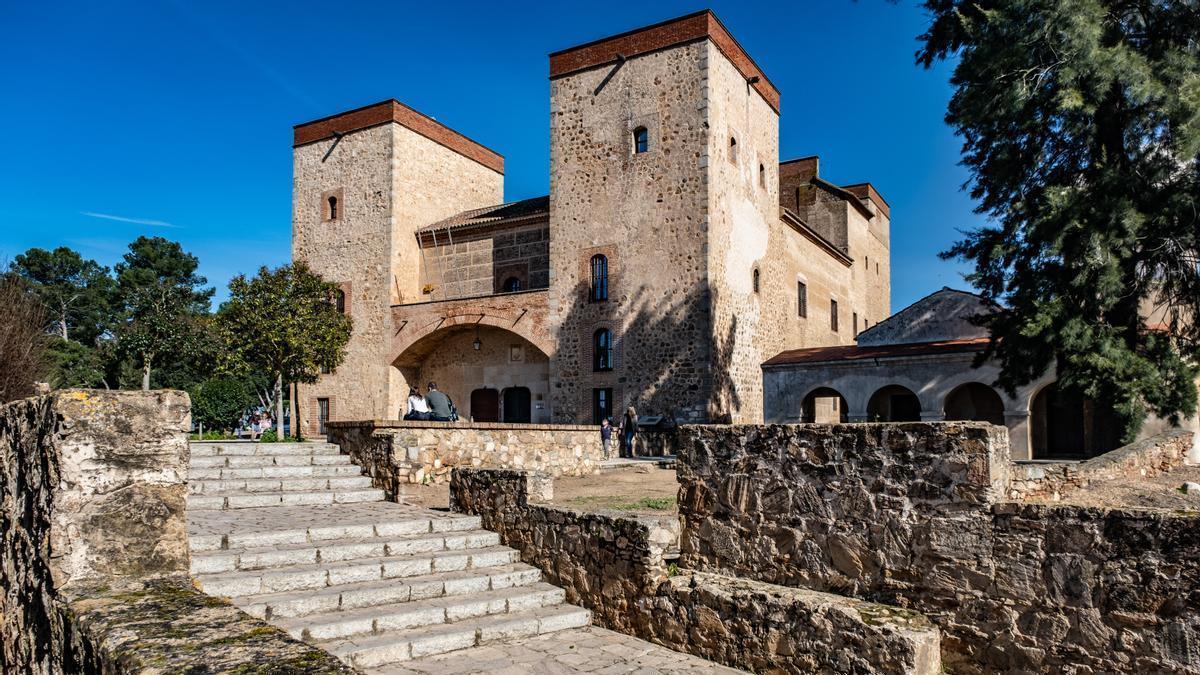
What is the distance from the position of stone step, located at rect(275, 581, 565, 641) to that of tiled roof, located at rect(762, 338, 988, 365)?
1609cm

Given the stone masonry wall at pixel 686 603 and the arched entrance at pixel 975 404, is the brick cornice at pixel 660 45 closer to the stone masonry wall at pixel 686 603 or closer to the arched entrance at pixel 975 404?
the arched entrance at pixel 975 404

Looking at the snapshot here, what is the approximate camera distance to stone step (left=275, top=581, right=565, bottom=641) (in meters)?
6.04

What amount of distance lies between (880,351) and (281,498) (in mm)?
16473

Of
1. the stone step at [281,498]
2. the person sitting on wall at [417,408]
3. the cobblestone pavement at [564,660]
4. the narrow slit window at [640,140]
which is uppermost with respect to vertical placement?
the narrow slit window at [640,140]

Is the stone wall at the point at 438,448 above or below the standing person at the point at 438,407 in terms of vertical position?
below

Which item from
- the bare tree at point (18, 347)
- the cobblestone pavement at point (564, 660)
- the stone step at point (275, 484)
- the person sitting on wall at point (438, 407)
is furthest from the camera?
the bare tree at point (18, 347)

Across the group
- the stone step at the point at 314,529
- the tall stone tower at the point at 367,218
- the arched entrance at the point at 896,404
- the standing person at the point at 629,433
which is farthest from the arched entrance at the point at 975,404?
the stone step at the point at 314,529

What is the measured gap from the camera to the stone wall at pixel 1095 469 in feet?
30.6

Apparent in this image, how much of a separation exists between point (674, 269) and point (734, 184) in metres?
3.34

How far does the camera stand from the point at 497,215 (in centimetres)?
2781

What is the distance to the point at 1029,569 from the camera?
16.4 feet

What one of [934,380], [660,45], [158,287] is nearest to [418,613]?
[934,380]

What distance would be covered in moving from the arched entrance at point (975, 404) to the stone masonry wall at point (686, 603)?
1926 centimetres

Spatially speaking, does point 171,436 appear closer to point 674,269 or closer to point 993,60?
point 993,60
